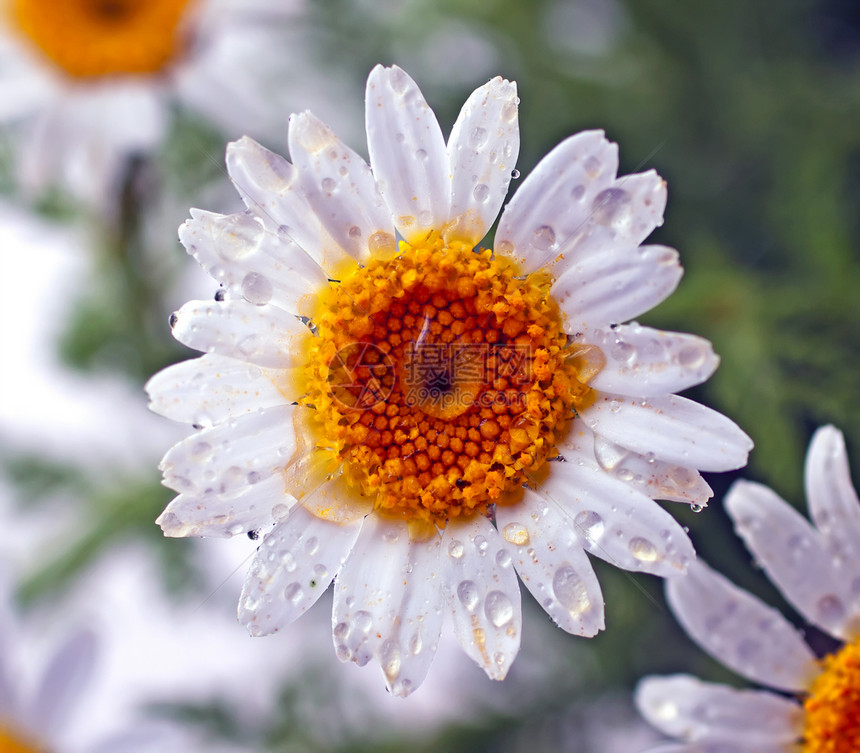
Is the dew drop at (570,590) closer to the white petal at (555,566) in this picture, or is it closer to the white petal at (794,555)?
the white petal at (555,566)

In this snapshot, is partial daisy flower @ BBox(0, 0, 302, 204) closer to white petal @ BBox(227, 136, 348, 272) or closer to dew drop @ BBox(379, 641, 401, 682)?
white petal @ BBox(227, 136, 348, 272)

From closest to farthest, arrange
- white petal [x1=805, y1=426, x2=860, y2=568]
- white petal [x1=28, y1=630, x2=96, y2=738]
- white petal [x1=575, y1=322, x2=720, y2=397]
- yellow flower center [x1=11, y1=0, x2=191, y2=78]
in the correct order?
white petal [x1=575, y1=322, x2=720, y2=397] < white petal [x1=805, y1=426, x2=860, y2=568] < white petal [x1=28, y1=630, x2=96, y2=738] < yellow flower center [x1=11, y1=0, x2=191, y2=78]

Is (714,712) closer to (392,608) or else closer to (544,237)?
(392,608)

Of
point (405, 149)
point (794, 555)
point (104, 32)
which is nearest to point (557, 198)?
point (405, 149)

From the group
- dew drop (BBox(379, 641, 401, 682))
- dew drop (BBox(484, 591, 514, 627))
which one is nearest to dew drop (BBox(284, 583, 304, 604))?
dew drop (BBox(379, 641, 401, 682))

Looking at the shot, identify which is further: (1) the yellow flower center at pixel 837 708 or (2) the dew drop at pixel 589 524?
(1) the yellow flower center at pixel 837 708

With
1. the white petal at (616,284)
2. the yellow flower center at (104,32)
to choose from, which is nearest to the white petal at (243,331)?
the white petal at (616,284)
